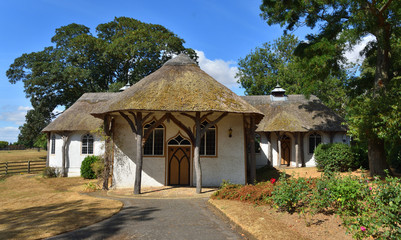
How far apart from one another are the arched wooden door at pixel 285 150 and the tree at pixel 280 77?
34.4ft

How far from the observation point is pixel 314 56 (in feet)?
53.6

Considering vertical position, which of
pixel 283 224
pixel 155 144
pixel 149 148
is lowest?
pixel 283 224

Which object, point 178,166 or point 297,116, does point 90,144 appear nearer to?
point 178,166

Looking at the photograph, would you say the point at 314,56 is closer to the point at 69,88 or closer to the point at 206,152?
the point at 206,152

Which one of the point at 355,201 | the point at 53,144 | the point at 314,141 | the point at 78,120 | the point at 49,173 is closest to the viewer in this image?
the point at 355,201

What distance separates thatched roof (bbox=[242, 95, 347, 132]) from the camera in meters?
23.7

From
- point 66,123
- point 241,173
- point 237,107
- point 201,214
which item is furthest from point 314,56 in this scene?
point 66,123

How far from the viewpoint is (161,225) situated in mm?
7441

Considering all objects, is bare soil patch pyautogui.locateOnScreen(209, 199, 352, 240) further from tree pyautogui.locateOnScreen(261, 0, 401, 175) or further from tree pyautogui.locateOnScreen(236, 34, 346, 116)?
tree pyautogui.locateOnScreen(236, 34, 346, 116)

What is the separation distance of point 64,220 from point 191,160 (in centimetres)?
815

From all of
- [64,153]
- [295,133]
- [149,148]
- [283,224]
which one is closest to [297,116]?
[295,133]

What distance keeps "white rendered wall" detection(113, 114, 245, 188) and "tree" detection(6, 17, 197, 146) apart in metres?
20.3

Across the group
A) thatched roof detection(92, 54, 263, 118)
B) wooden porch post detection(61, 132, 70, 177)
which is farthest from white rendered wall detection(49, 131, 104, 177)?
thatched roof detection(92, 54, 263, 118)

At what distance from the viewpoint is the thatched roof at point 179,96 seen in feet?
40.9
